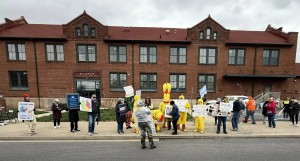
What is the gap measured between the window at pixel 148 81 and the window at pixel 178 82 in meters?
2.05

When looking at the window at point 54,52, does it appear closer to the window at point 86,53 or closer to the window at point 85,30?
the window at point 86,53

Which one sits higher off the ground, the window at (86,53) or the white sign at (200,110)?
the window at (86,53)

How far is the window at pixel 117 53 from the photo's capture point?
1886 cm

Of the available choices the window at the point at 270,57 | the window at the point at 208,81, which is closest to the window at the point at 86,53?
the window at the point at 208,81

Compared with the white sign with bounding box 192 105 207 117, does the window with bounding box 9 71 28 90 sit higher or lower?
higher

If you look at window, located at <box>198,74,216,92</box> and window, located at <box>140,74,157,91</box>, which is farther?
window, located at <box>198,74,216,92</box>

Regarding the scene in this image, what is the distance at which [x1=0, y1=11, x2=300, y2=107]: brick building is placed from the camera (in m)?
18.4

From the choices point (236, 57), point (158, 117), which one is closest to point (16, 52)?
point (158, 117)

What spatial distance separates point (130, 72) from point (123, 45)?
3.20 meters

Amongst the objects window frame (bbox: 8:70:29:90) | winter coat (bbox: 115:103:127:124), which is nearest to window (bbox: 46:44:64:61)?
window frame (bbox: 8:70:29:90)

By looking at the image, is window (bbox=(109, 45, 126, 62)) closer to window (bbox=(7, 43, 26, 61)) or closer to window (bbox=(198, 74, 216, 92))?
window (bbox=(198, 74, 216, 92))

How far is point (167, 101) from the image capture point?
868 cm

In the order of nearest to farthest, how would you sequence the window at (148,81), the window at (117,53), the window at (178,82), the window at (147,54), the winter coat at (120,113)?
the winter coat at (120,113), the window at (117,53), the window at (147,54), the window at (148,81), the window at (178,82)

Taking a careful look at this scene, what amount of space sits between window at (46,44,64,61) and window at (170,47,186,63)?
41.1 ft
